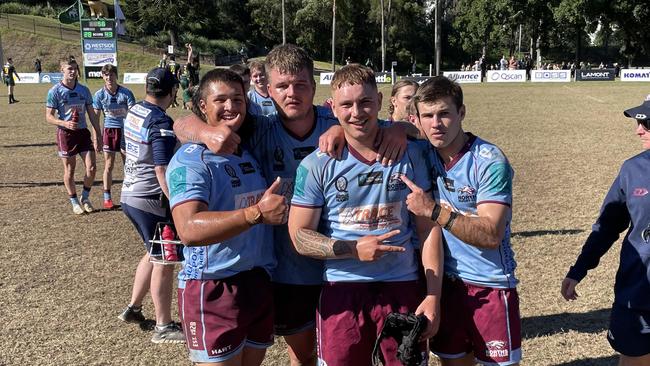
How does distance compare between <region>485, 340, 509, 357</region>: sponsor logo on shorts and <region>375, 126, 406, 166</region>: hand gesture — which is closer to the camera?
<region>375, 126, 406, 166</region>: hand gesture

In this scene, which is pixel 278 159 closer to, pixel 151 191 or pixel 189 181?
pixel 189 181

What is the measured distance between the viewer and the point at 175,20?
73.4 meters

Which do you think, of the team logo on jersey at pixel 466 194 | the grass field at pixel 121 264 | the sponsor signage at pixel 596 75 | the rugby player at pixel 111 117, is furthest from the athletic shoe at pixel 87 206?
the sponsor signage at pixel 596 75

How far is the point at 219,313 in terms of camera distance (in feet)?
9.93

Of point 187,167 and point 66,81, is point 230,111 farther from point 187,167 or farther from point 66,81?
point 66,81

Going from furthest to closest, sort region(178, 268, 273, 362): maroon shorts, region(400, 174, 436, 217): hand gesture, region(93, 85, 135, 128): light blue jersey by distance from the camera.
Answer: region(93, 85, 135, 128): light blue jersey, region(178, 268, 273, 362): maroon shorts, region(400, 174, 436, 217): hand gesture

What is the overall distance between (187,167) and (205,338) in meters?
0.88

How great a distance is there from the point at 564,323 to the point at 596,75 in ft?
142

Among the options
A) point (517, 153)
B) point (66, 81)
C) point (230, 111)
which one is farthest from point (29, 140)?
point (230, 111)

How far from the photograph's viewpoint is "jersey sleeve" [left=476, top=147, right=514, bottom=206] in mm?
2918

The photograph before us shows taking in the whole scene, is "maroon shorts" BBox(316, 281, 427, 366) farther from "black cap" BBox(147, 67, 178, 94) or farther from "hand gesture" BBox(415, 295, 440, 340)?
"black cap" BBox(147, 67, 178, 94)

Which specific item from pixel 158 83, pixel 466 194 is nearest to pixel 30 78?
pixel 158 83

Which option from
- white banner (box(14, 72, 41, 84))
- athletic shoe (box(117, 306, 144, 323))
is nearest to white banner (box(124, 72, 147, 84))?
white banner (box(14, 72, 41, 84))

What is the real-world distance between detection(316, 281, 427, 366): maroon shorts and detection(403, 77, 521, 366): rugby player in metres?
0.32
